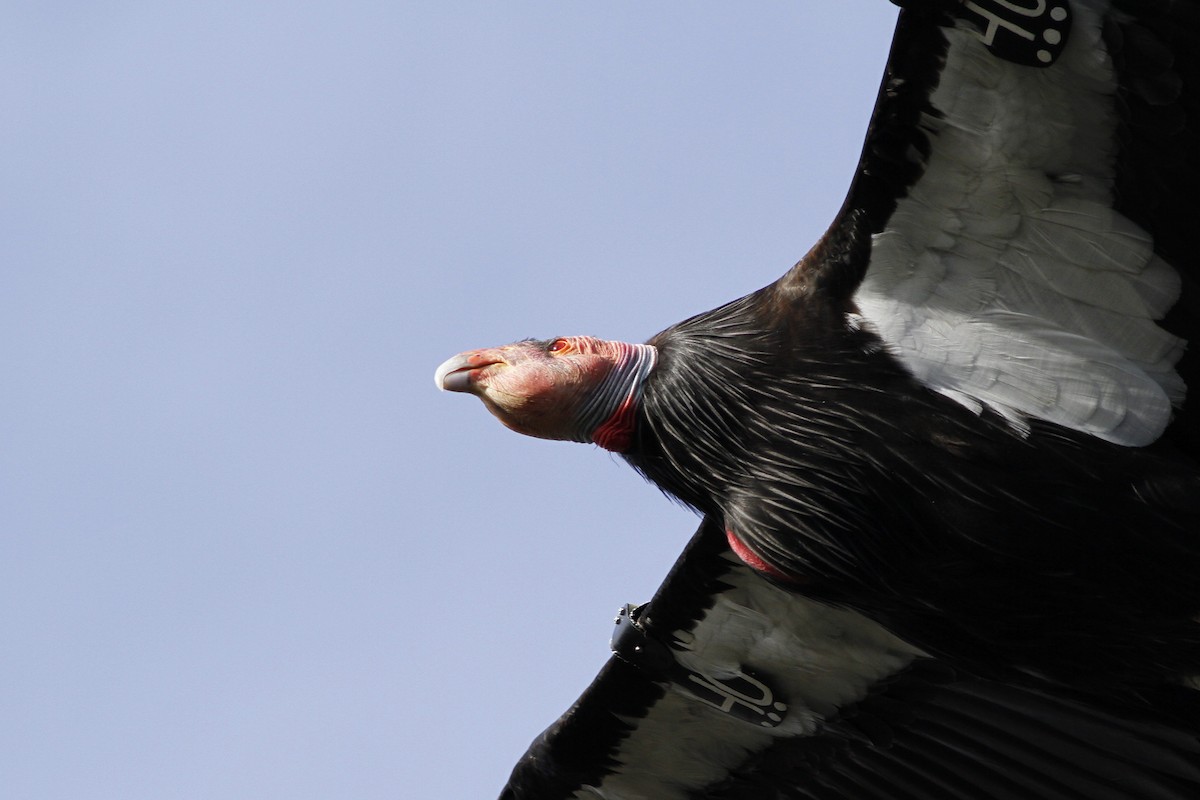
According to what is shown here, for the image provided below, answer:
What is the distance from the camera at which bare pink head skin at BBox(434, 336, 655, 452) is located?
8.77 m

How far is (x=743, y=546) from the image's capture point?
8383mm

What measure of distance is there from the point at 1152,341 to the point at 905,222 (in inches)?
40.7

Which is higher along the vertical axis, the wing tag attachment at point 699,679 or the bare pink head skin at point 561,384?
the bare pink head skin at point 561,384

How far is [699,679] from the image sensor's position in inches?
395

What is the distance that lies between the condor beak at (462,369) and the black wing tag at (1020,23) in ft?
8.29

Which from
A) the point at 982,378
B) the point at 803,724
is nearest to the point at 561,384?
the point at 982,378

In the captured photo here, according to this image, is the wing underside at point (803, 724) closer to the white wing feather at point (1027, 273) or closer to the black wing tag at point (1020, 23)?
the white wing feather at point (1027, 273)

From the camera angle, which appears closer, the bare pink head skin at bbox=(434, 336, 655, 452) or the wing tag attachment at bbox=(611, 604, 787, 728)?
the bare pink head skin at bbox=(434, 336, 655, 452)

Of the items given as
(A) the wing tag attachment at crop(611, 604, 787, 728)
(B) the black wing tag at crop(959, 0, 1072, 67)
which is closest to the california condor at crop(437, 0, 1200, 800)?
(B) the black wing tag at crop(959, 0, 1072, 67)

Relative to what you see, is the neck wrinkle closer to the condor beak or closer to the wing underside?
the condor beak

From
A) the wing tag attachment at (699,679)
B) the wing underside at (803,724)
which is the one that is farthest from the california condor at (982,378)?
the wing tag attachment at (699,679)

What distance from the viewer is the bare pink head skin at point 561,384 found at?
877cm

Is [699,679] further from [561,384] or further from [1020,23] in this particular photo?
[1020,23]

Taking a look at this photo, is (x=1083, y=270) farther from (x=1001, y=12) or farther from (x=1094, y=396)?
(x=1001, y=12)
